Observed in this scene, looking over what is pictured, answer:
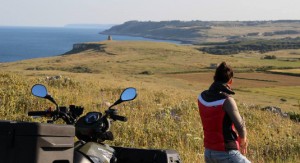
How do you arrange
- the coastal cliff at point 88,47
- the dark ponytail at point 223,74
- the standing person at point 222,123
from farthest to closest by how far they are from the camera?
the coastal cliff at point 88,47
the dark ponytail at point 223,74
the standing person at point 222,123

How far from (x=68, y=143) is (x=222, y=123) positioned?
7.75ft

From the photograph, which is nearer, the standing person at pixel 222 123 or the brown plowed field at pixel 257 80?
the standing person at pixel 222 123

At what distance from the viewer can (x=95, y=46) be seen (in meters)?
137

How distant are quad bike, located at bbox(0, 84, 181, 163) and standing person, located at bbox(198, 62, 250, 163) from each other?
115 centimetres

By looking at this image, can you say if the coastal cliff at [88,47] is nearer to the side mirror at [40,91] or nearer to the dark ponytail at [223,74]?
the dark ponytail at [223,74]

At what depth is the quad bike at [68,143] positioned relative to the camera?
116 inches

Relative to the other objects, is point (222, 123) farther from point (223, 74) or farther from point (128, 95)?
point (128, 95)

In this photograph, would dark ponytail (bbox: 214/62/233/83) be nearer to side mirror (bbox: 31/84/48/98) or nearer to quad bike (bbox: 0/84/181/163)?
quad bike (bbox: 0/84/181/163)

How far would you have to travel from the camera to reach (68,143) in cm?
319

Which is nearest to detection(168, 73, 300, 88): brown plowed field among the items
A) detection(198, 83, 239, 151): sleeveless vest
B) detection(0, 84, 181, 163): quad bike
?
detection(198, 83, 239, 151): sleeveless vest

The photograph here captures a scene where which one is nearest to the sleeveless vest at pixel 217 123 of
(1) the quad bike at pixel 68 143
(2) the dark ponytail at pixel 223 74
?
(2) the dark ponytail at pixel 223 74

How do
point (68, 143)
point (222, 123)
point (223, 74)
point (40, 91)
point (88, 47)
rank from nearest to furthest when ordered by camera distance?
point (68, 143) < point (40, 91) < point (222, 123) < point (223, 74) < point (88, 47)

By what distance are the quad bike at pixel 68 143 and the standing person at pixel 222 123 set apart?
115cm

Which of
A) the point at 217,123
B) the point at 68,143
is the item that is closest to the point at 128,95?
the point at 68,143
